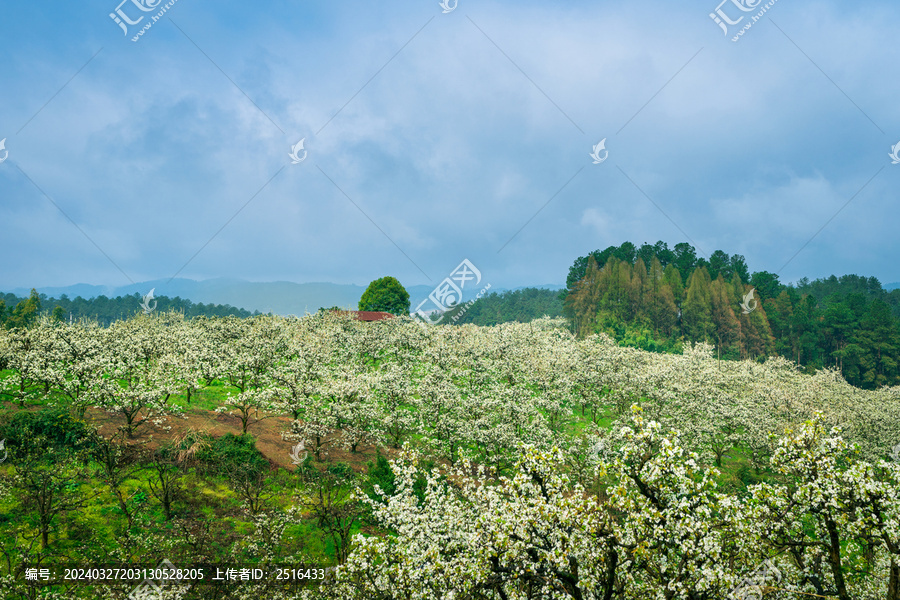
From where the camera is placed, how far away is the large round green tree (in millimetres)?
104438

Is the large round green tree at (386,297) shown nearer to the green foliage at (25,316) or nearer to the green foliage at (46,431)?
the green foliage at (25,316)

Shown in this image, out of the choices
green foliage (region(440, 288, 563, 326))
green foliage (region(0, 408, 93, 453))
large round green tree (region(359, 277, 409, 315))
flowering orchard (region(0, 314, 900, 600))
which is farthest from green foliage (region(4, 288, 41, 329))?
green foliage (region(440, 288, 563, 326))

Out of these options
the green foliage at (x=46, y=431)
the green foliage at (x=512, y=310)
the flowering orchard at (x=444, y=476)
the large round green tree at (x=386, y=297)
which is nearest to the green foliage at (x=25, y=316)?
the large round green tree at (x=386, y=297)

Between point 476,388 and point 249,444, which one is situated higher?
point 476,388

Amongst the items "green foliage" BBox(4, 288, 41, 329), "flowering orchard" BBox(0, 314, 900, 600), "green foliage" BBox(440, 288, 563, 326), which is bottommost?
"flowering orchard" BBox(0, 314, 900, 600)

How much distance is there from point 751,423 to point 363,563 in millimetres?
37484

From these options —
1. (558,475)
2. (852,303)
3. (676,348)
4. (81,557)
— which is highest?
(852,303)

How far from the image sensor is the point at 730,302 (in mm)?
106875

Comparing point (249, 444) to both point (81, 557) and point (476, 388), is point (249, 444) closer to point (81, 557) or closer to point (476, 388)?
point (81, 557)

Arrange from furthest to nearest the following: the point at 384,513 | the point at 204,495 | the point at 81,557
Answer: the point at 204,495 < the point at 81,557 < the point at 384,513

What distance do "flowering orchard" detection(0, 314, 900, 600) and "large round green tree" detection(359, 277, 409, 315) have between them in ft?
157

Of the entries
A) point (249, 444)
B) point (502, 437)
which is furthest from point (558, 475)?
point (249, 444)

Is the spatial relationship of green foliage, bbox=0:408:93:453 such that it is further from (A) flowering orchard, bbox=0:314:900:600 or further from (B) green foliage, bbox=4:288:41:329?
(B) green foliage, bbox=4:288:41:329

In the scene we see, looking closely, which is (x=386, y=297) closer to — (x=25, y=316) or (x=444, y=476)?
(x=25, y=316)
